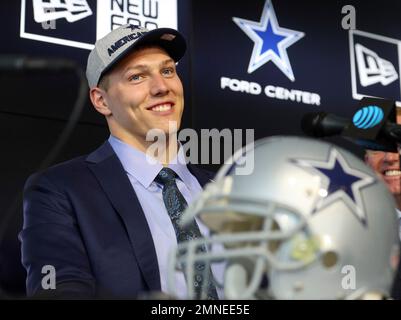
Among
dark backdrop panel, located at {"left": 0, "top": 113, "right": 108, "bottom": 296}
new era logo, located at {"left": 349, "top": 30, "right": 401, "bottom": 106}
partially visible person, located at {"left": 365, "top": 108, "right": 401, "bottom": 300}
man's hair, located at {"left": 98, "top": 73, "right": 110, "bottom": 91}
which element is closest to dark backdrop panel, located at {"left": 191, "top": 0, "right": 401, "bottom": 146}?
new era logo, located at {"left": 349, "top": 30, "right": 401, "bottom": 106}

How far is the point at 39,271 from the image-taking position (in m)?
1.25

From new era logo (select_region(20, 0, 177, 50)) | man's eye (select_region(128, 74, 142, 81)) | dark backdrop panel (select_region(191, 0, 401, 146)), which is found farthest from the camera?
dark backdrop panel (select_region(191, 0, 401, 146))

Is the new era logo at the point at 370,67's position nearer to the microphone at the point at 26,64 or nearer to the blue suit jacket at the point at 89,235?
the blue suit jacket at the point at 89,235

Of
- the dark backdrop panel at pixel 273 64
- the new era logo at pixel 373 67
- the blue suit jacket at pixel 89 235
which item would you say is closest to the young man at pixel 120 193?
the blue suit jacket at pixel 89 235

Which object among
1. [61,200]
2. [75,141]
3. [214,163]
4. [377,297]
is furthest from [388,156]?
[377,297]

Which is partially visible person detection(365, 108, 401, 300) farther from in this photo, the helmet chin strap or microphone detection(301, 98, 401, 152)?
the helmet chin strap

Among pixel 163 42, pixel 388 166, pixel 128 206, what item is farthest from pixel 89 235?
pixel 388 166

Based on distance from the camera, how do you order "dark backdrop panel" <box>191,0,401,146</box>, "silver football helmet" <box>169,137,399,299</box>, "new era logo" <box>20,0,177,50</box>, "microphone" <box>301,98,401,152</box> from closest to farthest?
1. "silver football helmet" <box>169,137,399,299</box>
2. "microphone" <box>301,98,401,152</box>
3. "new era logo" <box>20,0,177,50</box>
4. "dark backdrop panel" <box>191,0,401,146</box>

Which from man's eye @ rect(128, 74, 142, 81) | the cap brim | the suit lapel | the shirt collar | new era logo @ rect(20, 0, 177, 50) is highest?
new era logo @ rect(20, 0, 177, 50)

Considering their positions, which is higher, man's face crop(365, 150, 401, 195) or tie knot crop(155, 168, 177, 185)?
man's face crop(365, 150, 401, 195)

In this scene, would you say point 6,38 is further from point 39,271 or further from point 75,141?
point 39,271

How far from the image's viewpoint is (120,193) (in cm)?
133

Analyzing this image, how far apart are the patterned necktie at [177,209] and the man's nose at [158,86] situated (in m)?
0.17

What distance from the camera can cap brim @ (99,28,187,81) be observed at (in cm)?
145
